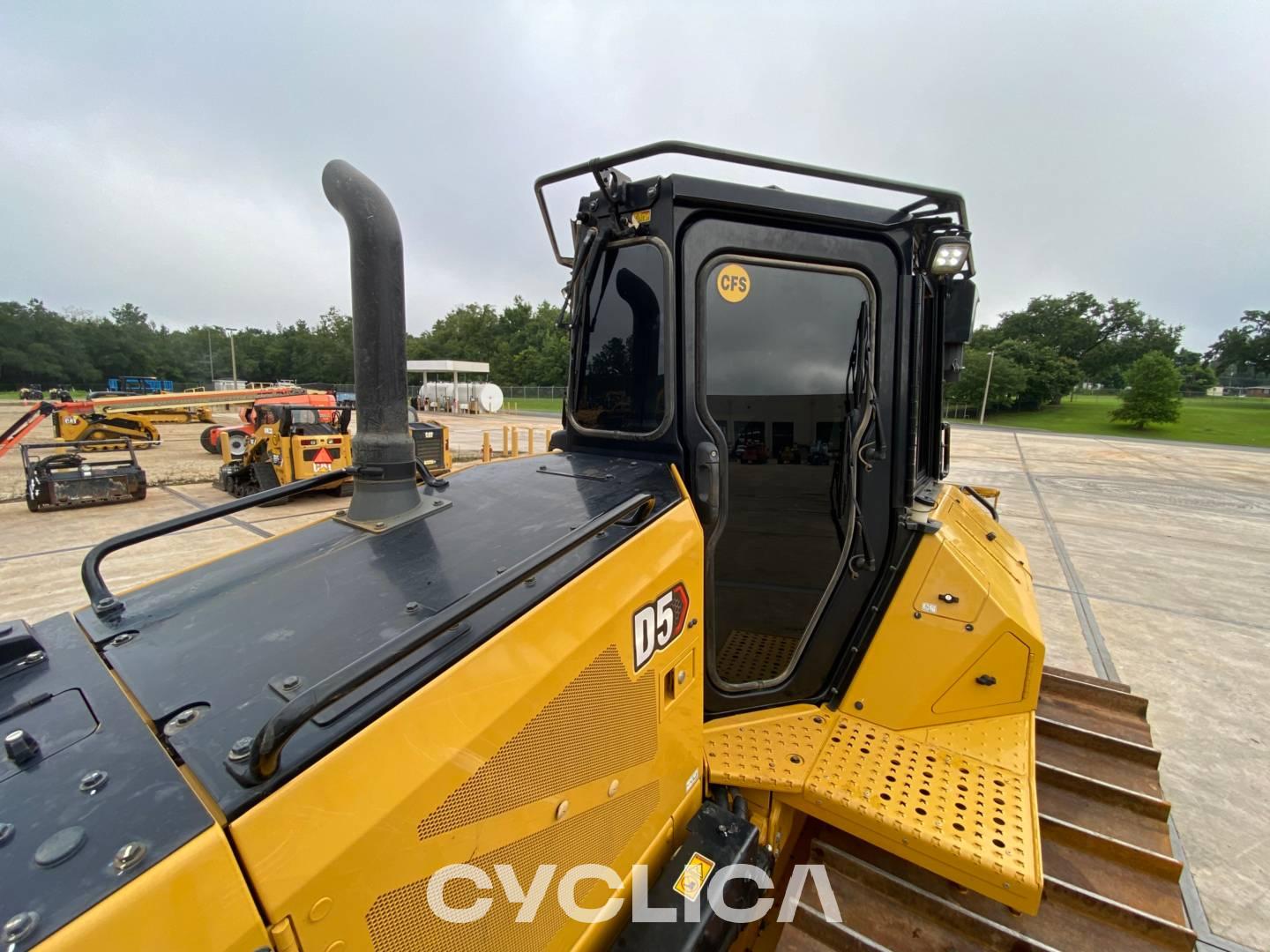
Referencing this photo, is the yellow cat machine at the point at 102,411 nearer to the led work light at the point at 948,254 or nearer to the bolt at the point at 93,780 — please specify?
the bolt at the point at 93,780

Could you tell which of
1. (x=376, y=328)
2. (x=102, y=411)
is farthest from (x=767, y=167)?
(x=102, y=411)

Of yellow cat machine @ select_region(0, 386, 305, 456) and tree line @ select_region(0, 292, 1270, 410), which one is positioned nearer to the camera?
yellow cat machine @ select_region(0, 386, 305, 456)

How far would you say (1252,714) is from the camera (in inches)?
154

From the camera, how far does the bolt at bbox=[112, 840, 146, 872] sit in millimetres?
736

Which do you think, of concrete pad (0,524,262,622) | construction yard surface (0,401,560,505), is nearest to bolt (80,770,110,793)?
concrete pad (0,524,262,622)

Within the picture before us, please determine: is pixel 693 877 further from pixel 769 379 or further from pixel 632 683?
pixel 769 379

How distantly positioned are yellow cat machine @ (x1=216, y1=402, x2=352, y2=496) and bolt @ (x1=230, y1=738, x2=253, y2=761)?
1024cm

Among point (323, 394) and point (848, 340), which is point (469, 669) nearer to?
point (848, 340)

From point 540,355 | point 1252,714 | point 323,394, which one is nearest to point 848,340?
point 1252,714

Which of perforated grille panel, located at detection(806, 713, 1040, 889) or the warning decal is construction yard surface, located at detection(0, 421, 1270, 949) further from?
perforated grille panel, located at detection(806, 713, 1040, 889)

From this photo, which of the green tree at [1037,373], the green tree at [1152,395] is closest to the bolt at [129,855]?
the green tree at [1152,395]

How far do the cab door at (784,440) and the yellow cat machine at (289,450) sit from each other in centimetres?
983

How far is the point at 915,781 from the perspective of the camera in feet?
6.14

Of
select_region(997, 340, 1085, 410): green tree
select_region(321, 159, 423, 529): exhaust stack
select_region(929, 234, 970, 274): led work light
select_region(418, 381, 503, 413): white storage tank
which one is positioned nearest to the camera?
select_region(321, 159, 423, 529): exhaust stack
